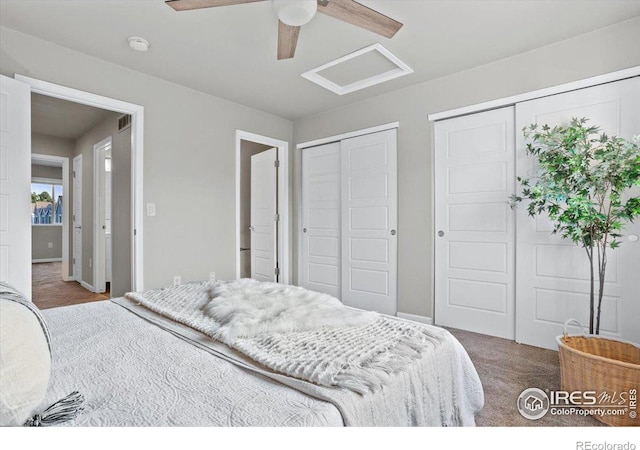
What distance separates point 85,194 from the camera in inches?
195

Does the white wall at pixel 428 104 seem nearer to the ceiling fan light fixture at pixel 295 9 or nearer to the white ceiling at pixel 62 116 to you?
the ceiling fan light fixture at pixel 295 9

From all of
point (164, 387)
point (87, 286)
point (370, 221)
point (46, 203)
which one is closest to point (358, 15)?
point (164, 387)

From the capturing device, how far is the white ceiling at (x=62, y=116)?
153 inches

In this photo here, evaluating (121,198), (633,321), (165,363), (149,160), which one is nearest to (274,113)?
(149,160)

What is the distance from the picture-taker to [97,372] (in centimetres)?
92

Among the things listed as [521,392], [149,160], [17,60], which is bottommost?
[521,392]

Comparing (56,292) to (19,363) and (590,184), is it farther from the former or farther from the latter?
(590,184)

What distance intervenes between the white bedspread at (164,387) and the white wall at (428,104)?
260 centimetres

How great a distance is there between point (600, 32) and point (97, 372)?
11.5 feet

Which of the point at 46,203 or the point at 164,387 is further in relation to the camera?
the point at 46,203

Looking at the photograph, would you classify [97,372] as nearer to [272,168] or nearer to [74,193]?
[272,168]

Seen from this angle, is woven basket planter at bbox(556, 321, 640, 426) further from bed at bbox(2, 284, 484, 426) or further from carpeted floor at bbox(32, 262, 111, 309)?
carpeted floor at bbox(32, 262, 111, 309)

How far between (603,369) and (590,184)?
3.56 feet

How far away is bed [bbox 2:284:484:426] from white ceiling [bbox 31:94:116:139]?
3691 mm
